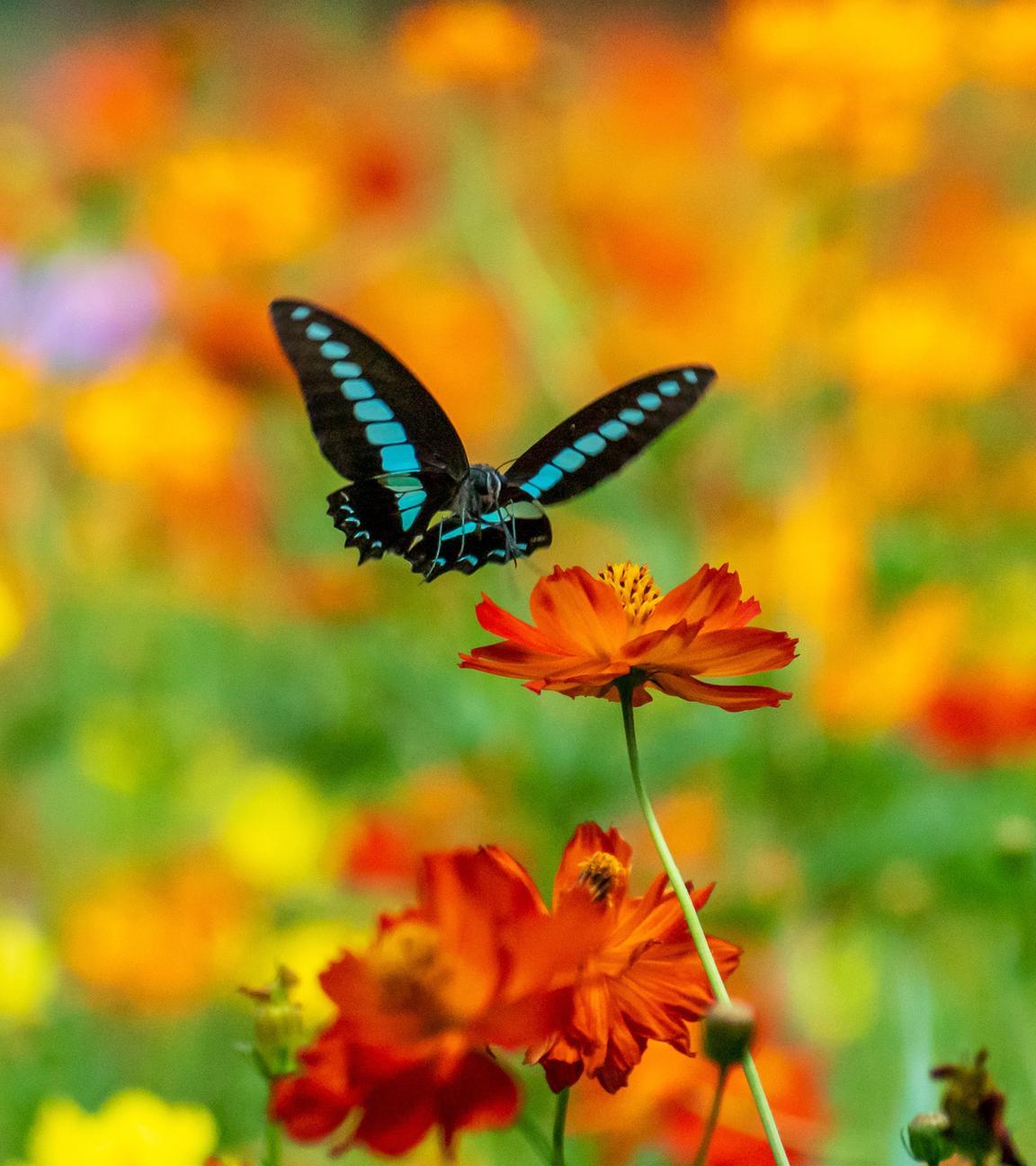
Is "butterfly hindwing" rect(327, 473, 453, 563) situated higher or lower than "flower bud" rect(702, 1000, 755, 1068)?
higher

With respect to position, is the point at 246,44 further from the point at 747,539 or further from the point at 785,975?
the point at 785,975

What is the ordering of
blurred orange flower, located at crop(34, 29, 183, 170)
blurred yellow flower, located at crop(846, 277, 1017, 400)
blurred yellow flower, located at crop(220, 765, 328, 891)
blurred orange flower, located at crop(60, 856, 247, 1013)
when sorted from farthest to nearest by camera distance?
blurred orange flower, located at crop(34, 29, 183, 170) < blurred yellow flower, located at crop(846, 277, 1017, 400) < blurred yellow flower, located at crop(220, 765, 328, 891) < blurred orange flower, located at crop(60, 856, 247, 1013)

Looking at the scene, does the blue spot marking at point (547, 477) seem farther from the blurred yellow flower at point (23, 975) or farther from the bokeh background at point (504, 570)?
the blurred yellow flower at point (23, 975)

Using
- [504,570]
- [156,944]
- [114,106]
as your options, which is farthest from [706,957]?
[114,106]

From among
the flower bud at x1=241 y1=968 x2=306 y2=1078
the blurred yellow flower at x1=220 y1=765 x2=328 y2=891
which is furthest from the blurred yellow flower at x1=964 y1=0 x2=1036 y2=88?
the flower bud at x1=241 y1=968 x2=306 y2=1078

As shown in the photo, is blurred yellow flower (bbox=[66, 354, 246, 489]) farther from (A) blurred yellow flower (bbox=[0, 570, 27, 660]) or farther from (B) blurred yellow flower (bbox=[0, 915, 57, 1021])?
(B) blurred yellow flower (bbox=[0, 915, 57, 1021])

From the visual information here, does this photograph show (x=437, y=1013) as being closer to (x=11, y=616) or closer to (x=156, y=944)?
(x=156, y=944)
